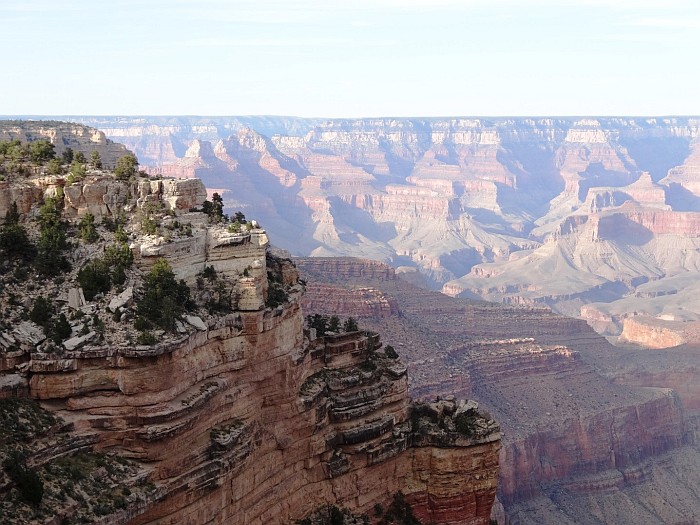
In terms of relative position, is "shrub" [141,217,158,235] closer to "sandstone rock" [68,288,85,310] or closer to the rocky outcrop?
"sandstone rock" [68,288,85,310]

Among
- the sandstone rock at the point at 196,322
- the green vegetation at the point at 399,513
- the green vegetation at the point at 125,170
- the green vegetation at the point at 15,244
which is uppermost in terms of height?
the green vegetation at the point at 125,170

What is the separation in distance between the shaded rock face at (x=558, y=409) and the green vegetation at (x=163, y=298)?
3996cm

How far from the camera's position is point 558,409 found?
278ft

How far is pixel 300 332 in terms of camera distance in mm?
37438

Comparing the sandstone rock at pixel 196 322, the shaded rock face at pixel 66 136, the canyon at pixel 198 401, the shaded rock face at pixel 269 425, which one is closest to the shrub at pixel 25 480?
the canyon at pixel 198 401

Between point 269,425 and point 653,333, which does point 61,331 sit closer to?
point 269,425

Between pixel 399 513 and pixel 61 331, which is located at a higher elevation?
pixel 61 331

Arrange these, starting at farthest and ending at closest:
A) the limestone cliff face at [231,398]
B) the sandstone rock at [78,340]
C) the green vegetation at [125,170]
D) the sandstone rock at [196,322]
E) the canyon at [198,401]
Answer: the green vegetation at [125,170]
the sandstone rock at [196,322]
the limestone cliff face at [231,398]
the sandstone rock at [78,340]
the canyon at [198,401]

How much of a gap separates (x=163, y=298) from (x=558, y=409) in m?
57.9

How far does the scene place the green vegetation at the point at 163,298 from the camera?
30.7 m

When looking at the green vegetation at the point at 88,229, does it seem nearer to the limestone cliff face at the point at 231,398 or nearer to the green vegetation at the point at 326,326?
the limestone cliff face at the point at 231,398

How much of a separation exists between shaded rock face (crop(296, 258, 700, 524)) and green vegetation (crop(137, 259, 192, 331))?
3996 centimetres

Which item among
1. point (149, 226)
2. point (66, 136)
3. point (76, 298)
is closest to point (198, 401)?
point (76, 298)

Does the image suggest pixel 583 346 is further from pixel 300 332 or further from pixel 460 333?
pixel 300 332
